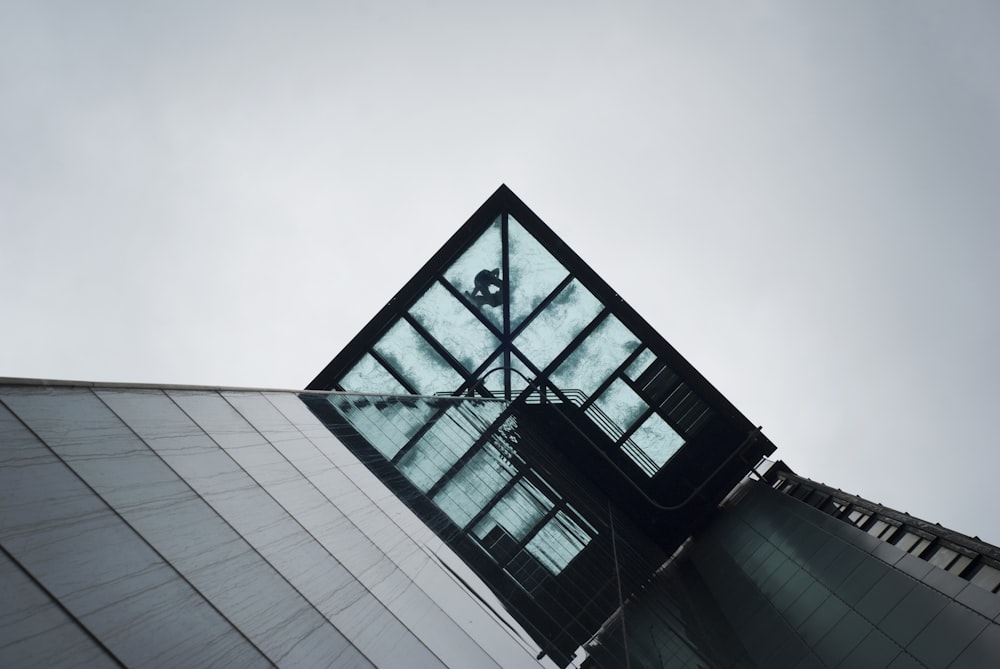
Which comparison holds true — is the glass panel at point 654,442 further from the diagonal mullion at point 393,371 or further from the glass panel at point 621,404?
the diagonal mullion at point 393,371

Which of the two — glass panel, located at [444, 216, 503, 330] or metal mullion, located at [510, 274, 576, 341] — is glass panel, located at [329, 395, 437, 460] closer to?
metal mullion, located at [510, 274, 576, 341]

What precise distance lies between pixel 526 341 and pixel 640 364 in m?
4.02

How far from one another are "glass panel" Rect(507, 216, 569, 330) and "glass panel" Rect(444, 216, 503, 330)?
0.42m

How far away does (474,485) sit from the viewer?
683 inches

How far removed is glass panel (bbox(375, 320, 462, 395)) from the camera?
25.9m

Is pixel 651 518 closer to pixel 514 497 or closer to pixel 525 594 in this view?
pixel 514 497

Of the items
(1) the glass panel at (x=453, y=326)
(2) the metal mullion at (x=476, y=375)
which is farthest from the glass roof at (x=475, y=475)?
(1) the glass panel at (x=453, y=326)

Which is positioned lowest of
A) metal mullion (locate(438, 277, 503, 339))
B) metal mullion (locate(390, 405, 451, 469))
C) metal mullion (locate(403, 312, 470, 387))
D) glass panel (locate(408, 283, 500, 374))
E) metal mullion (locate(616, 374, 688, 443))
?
metal mullion (locate(390, 405, 451, 469))

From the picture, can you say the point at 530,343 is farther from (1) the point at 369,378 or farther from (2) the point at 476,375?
(1) the point at 369,378

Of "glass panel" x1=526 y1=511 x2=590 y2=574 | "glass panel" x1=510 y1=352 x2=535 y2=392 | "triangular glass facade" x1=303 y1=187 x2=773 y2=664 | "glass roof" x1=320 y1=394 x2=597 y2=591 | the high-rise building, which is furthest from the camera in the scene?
"glass panel" x1=510 y1=352 x2=535 y2=392

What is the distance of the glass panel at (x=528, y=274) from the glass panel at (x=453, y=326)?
1205mm

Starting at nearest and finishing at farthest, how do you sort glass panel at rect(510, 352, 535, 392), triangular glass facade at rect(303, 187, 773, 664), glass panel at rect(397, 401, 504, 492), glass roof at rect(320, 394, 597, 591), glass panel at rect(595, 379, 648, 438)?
glass roof at rect(320, 394, 597, 591)
glass panel at rect(397, 401, 504, 492)
triangular glass facade at rect(303, 187, 773, 664)
glass panel at rect(595, 379, 648, 438)
glass panel at rect(510, 352, 535, 392)

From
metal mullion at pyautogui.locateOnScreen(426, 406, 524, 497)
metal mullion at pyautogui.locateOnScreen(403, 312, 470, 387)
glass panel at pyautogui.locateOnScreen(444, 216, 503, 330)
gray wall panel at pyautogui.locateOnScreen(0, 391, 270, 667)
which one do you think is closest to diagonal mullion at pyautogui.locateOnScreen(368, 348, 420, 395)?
metal mullion at pyautogui.locateOnScreen(403, 312, 470, 387)

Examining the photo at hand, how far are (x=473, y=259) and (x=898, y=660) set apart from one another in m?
18.4
